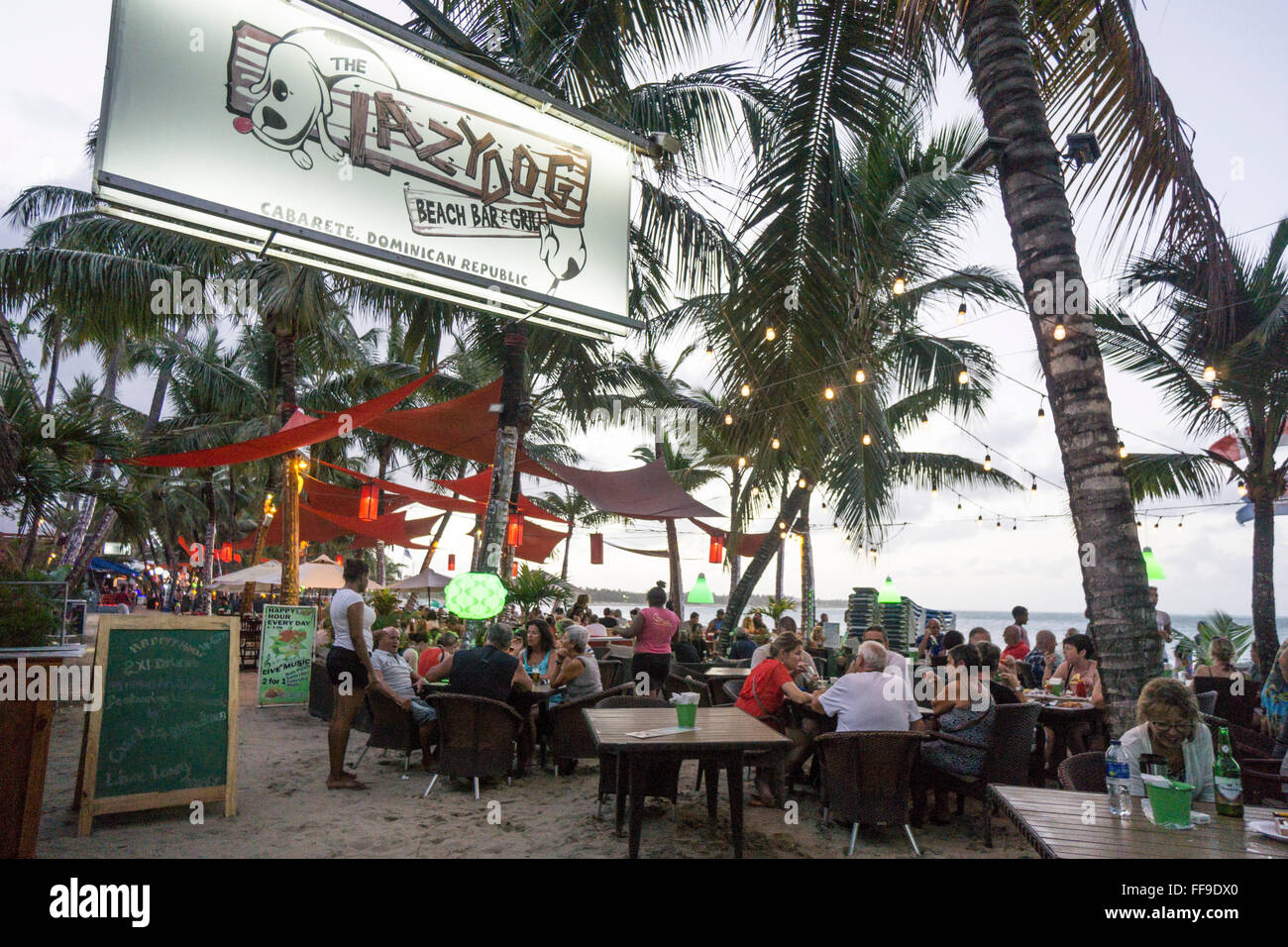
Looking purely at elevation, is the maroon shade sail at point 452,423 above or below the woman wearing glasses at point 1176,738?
above

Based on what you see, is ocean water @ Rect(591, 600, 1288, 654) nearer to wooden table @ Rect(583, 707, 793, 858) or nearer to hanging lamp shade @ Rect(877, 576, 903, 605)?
hanging lamp shade @ Rect(877, 576, 903, 605)

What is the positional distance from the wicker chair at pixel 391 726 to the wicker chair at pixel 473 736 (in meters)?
0.71

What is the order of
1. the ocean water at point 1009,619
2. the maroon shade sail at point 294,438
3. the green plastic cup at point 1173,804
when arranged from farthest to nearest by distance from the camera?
the ocean water at point 1009,619 → the maroon shade sail at point 294,438 → the green plastic cup at point 1173,804

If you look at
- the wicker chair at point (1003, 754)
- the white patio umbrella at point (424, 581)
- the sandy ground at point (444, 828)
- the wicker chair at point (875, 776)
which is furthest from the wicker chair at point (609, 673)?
the white patio umbrella at point (424, 581)

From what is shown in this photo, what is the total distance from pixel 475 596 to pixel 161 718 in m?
3.31

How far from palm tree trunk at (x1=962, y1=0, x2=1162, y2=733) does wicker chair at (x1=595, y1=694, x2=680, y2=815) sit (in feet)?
9.16

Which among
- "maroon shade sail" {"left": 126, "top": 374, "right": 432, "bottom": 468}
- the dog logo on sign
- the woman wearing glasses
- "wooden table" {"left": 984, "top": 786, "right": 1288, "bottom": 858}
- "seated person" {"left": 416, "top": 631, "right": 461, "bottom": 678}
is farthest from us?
"maroon shade sail" {"left": 126, "top": 374, "right": 432, "bottom": 468}

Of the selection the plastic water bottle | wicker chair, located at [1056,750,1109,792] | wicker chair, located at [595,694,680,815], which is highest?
the plastic water bottle

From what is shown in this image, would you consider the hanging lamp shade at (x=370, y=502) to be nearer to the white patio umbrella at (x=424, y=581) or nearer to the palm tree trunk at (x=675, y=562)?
the white patio umbrella at (x=424, y=581)

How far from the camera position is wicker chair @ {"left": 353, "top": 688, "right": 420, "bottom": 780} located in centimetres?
617

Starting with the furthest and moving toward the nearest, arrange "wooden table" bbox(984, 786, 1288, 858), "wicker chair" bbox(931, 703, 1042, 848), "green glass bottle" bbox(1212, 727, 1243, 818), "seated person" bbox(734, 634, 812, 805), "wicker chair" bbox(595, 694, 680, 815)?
"seated person" bbox(734, 634, 812, 805) → "wicker chair" bbox(595, 694, 680, 815) → "wicker chair" bbox(931, 703, 1042, 848) → "green glass bottle" bbox(1212, 727, 1243, 818) → "wooden table" bbox(984, 786, 1288, 858)

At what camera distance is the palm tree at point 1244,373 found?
9328 millimetres

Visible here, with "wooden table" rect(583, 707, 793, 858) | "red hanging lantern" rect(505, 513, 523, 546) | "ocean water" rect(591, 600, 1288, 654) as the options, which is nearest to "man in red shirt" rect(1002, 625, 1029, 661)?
"wooden table" rect(583, 707, 793, 858)
